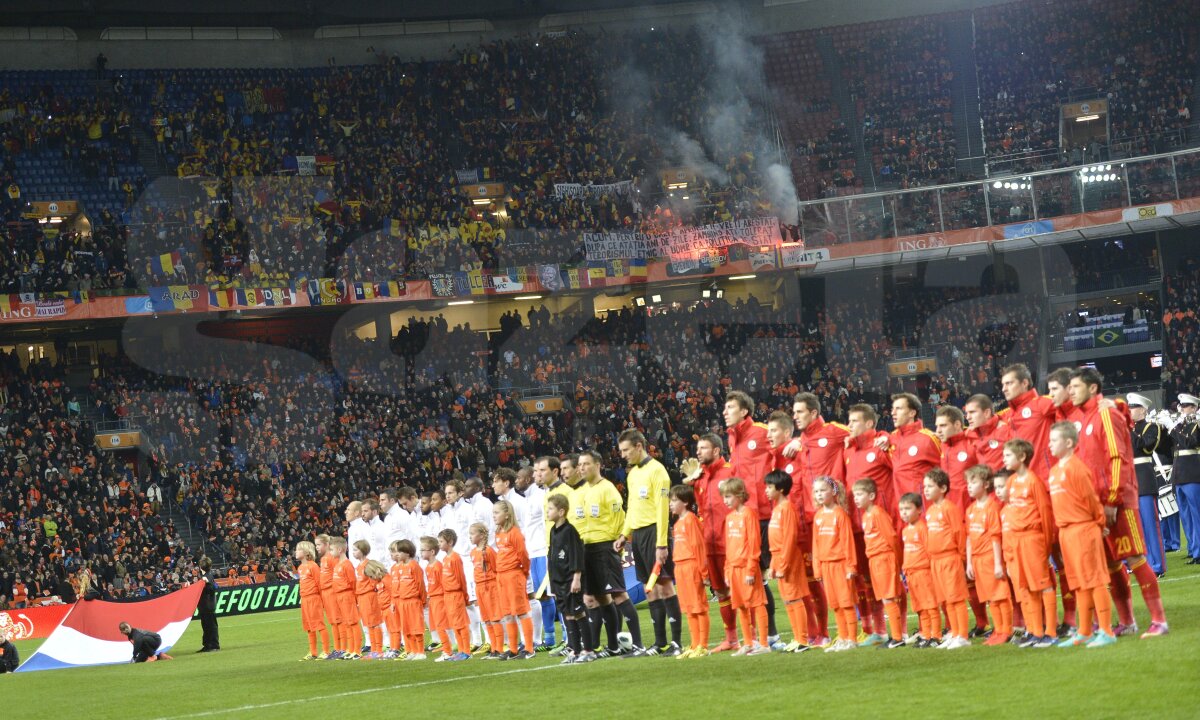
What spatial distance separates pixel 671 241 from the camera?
40156 mm

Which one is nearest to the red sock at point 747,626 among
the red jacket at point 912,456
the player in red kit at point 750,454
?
the player in red kit at point 750,454

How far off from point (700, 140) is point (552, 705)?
119 ft

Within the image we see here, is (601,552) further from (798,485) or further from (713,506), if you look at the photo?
(798,485)

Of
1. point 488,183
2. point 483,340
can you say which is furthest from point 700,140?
point 483,340

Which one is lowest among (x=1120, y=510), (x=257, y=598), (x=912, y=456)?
(x=257, y=598)

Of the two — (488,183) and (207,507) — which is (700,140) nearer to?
(488,183)

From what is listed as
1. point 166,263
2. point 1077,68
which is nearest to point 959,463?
point 166,263

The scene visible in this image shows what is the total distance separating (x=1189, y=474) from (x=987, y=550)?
6661 millimetres

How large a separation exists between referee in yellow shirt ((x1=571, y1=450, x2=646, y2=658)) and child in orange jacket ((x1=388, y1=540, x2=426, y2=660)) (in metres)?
3.25

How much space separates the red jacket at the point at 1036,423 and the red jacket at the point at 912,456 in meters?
0.70

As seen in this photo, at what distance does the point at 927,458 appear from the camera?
1180 centimetres

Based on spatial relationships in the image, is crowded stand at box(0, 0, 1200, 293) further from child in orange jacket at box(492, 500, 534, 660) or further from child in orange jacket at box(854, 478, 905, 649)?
child in orange jacket at box(854, 478, 905, 649)

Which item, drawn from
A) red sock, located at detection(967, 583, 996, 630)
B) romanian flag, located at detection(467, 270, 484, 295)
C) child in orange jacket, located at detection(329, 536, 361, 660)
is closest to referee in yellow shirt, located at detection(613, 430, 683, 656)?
red sock, located at detection(967, 583, 996, 630)

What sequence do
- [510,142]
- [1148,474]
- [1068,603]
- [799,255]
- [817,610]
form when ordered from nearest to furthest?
[1068,603] < [817,610] < [1148,474] < [799,255] < [510,142]
